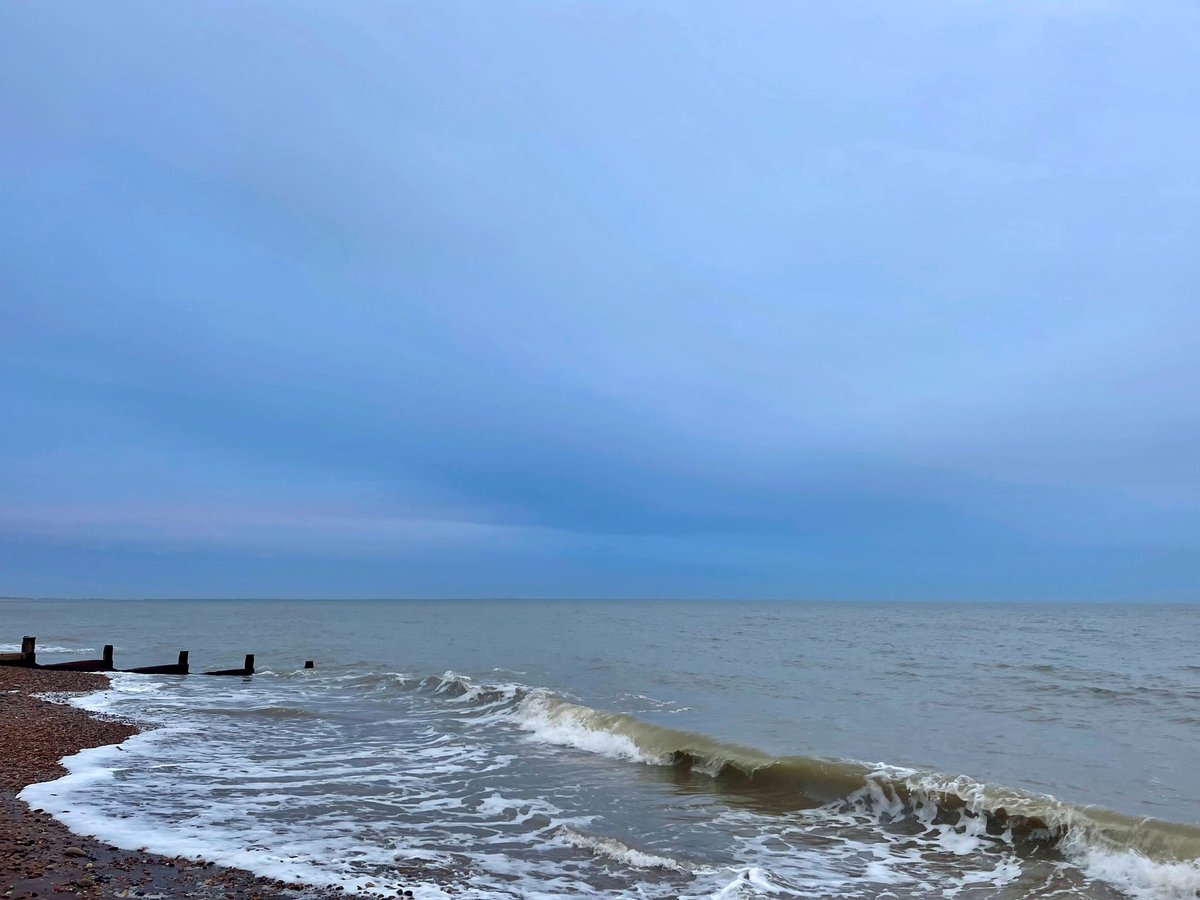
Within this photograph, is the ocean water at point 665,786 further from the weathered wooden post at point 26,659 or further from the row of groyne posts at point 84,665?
the weathered wooden post at point 26,659

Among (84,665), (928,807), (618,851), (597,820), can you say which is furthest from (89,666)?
(928,807)

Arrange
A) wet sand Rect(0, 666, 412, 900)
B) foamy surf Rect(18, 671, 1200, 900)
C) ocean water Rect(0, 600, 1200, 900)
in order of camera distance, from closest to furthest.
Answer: wet sand Rect(0, 666, 412, 900), foamy surf Rect(18, 671, 1200, 900), ocean water Rect(0, 600, 1200, 900)

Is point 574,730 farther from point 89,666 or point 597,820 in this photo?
point 89,666

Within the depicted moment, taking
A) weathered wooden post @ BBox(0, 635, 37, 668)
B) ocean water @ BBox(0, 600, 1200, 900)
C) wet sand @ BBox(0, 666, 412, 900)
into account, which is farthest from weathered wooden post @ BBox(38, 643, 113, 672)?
wet sand @ BBox(0, 666, 412, 900)

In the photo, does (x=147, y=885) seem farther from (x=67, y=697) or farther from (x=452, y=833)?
(x=67, y=697)

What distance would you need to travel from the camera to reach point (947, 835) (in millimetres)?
11945

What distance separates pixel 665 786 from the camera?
579 inches

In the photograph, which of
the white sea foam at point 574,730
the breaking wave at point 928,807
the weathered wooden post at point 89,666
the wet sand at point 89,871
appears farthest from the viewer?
the weathered wooden post at point 89,666

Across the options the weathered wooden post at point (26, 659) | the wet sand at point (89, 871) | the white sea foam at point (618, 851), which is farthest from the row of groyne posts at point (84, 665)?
the white sea foam at point (618, 851)

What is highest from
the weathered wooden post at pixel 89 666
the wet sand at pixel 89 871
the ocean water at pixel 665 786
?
the wet sand at pixel 89 871

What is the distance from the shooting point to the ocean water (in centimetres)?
965

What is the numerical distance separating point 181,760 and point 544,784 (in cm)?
661

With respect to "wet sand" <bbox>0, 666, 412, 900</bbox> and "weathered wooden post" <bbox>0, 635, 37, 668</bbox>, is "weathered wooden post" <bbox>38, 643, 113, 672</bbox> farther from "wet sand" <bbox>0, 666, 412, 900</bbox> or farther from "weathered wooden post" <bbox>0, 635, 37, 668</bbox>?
"wet sand" <bbox>0, 666, 412, 900</bbox>

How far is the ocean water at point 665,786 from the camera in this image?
9.65 meters
